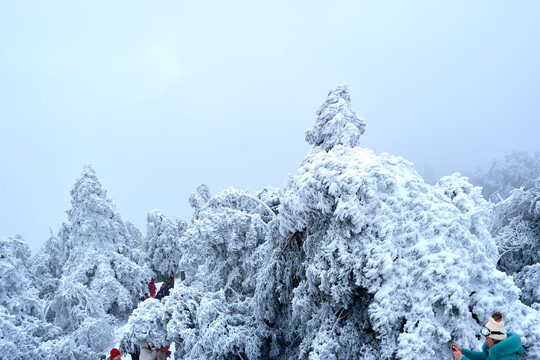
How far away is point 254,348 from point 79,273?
1659 centimetres

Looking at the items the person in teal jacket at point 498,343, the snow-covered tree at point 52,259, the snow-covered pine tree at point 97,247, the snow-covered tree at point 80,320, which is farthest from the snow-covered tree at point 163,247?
the person in teal jacket at point 498,343

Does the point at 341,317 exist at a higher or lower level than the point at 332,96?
lower

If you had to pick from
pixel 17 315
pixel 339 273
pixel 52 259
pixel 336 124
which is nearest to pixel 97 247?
pixel 52 259

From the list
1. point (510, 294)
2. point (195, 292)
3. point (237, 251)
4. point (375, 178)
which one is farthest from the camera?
point (237, 251)

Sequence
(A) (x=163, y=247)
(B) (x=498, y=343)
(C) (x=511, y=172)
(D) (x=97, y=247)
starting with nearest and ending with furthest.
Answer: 1. (B) (x=498, y=343)
2. (D) (x=97, y=247)
3. (A) (x=163, y=247)
4. (C) (x=511, y=172)

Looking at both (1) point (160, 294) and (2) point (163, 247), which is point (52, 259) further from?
(1) point (160, 294)

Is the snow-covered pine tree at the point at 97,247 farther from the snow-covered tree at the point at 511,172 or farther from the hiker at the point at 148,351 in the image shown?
the snow-covered tree at the point at 511,172

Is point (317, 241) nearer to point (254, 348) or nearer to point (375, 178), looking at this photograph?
point (375, 178)

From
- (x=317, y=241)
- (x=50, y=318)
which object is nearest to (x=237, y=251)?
(x=317, y=241)

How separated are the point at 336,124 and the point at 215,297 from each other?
551 centimetres

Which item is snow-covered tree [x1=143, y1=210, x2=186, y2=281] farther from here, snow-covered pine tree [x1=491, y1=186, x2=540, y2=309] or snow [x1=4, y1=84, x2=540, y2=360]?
snow-covered pine tree [x1=491, y1=186, x2=540, y2=309]

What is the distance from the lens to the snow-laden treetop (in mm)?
7750

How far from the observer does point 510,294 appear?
4.62 metres

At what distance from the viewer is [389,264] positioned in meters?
4.54
